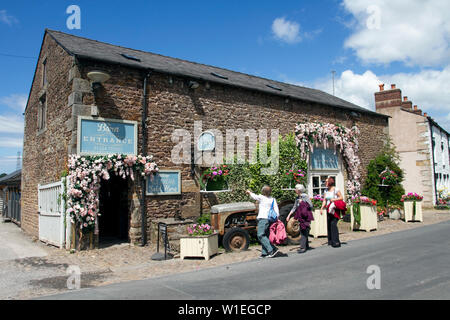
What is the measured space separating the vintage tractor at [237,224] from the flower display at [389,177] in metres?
8.90

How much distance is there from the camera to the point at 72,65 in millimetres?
8984

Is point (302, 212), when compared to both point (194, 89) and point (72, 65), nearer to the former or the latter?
point (194, 89)

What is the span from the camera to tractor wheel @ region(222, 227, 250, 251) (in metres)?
7.81

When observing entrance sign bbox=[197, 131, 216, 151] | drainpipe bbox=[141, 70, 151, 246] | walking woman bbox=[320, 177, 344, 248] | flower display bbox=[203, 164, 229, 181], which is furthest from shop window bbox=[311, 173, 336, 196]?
drainpipe bbox=[141, 70, 151, 246]

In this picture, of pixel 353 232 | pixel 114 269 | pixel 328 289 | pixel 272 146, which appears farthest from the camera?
pixel 272 146

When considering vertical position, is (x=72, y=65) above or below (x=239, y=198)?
above

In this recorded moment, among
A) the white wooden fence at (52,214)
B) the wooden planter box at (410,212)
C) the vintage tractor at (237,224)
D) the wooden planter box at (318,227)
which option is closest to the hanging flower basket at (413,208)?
the wooden planter box at (410,212)

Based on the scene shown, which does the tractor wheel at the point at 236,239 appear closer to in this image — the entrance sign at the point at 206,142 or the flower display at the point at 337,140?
the entrance sign at the point at 206,142

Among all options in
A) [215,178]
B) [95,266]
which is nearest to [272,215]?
[215,178]

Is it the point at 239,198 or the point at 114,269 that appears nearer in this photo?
the point at 114,269

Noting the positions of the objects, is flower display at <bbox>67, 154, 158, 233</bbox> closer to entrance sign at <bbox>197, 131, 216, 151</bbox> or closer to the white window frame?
entrance sign at <bbox>197, 131, 216, 151</bbox>

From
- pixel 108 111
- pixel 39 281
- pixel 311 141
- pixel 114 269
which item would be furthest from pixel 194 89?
pixel 39 281

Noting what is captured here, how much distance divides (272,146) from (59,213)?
277 inches

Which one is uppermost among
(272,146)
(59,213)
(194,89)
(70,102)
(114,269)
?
(194,89)
